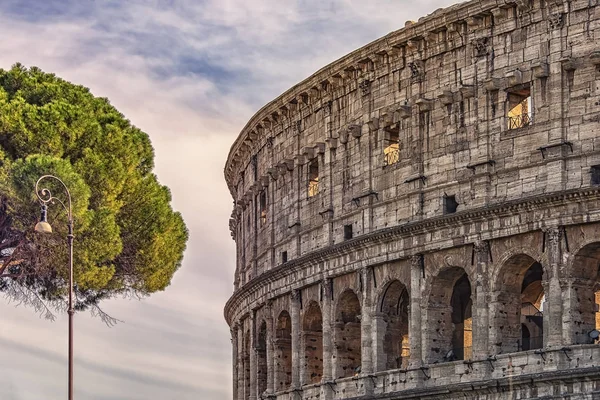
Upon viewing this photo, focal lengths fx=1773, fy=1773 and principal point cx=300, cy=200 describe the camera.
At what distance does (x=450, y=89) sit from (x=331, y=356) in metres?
8.93

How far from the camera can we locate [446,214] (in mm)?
44906

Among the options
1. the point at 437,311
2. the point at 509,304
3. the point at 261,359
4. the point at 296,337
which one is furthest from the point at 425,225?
the point at 261,359

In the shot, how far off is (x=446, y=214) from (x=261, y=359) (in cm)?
1396

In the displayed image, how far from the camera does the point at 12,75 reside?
47500 millimetres

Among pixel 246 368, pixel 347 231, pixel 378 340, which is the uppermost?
pixel 347 231

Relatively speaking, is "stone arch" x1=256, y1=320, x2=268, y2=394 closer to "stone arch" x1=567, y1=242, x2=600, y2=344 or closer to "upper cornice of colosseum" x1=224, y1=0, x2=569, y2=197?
"upper cornice of colosseum" x1=224, y1=0, x2=569, y2=197

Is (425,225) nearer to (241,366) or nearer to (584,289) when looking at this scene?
(584,289)

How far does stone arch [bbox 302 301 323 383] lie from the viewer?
172ft

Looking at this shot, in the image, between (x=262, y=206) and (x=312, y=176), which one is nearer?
(x=312, y=176)

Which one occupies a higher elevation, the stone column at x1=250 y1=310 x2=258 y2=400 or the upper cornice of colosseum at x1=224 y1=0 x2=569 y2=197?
the upper cornice of colosseum at x1=224 y1=0 x2=569 y2=197

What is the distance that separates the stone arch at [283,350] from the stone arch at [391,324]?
6.67 m

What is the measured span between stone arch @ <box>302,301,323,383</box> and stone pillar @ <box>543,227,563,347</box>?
1139 cm

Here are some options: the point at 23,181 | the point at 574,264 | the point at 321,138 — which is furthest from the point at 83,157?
the point at 574,264

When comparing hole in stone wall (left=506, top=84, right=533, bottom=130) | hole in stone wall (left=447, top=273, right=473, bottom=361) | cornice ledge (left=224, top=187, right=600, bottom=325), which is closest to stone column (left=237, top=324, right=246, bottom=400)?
cornice ledge (left=224, top=187, right=600, bottom=325)
